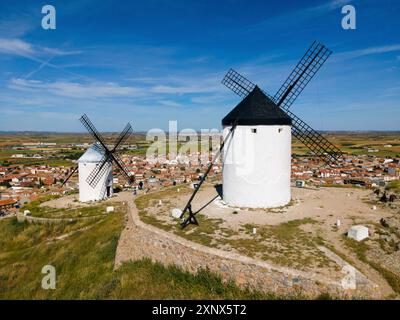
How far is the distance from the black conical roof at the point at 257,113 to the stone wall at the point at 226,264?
19.9ft

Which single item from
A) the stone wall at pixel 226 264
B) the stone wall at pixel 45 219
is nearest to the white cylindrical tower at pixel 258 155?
the stone wall at pixel 226 264

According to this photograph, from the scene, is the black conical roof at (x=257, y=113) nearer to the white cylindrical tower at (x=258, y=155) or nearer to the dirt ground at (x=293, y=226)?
the white cylindrical tower at (x=258, y=155)

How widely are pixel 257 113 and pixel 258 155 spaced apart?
6.09 feet

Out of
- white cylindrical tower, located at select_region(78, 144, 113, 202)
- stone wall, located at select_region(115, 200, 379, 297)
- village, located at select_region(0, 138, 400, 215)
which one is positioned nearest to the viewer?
stone wall, located at select_region(115, 200, 379, 297)

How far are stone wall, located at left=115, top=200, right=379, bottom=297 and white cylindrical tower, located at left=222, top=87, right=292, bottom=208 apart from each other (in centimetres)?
465

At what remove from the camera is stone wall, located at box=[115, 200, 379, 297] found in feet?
23.3

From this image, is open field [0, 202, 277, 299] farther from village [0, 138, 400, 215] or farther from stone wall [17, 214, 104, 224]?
village [0, 138, 400, 215]

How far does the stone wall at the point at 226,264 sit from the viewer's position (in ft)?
23.3

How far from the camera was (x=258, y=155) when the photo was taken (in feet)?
43.8

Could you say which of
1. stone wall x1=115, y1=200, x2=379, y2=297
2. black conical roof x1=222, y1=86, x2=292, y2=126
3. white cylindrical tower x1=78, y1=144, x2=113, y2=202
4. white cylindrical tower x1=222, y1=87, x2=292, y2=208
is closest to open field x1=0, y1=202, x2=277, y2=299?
stone wall x1=115, y1=200, x2=379, y2=297

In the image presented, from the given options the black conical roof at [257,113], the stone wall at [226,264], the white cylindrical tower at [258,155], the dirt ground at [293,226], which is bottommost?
the stone wall at [226,264]

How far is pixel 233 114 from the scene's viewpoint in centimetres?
1426

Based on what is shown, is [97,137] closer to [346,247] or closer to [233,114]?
[233,114]
